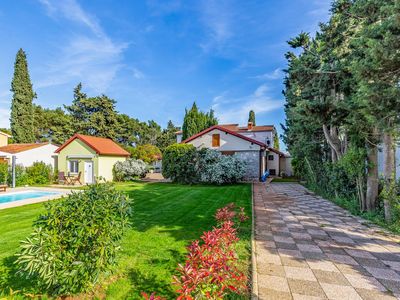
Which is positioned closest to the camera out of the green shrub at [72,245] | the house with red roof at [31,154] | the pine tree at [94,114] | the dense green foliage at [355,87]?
the green shrub at [72,245]

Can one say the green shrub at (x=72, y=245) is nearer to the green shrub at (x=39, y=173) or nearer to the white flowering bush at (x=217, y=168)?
the white flowering bush at (x=217, y=168)

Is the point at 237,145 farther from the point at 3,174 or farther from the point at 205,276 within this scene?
the point at 3,174

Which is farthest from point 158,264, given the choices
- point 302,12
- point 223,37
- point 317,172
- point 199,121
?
point 199,121

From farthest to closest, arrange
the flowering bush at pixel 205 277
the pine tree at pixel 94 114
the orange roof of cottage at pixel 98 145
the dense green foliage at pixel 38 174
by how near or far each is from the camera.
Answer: the pine tree at pixel 94 114
the orange roof of cottage at pixel 98 145
the dense green foliage at pixel 38 174
the flowering bush at pixel 205 277

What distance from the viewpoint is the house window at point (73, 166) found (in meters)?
21.0

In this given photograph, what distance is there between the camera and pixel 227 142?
864 inches

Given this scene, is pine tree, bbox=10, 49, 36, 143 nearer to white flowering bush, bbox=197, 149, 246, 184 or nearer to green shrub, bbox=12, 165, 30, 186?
green shrub, bbox=12, 165, 30, 186

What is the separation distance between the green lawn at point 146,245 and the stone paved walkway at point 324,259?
0.59 metres

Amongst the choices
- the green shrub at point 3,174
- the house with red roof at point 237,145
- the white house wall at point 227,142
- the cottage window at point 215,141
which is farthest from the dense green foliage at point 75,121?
the cottage window at point 215,141

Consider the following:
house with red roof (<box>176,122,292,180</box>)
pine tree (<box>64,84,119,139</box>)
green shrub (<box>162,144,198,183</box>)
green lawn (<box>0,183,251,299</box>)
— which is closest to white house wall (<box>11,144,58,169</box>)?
pine tree (<box>64,84,119,139</box>)

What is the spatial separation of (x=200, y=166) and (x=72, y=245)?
616 inches

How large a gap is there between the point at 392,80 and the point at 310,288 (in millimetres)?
5465

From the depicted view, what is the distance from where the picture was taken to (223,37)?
12914 mm

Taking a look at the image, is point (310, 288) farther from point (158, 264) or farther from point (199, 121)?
point (199, 121)
